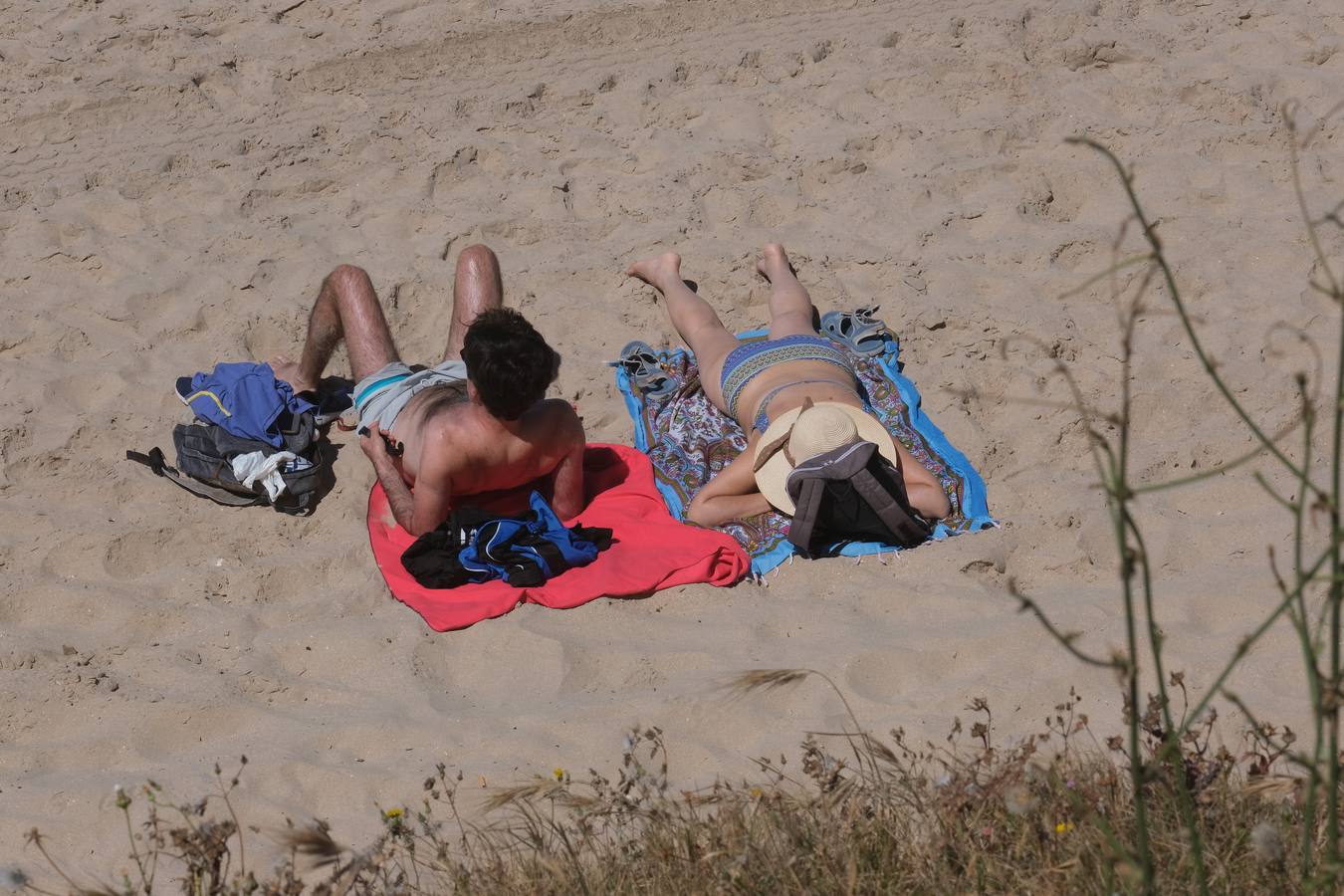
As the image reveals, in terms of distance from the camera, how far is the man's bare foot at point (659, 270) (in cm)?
568

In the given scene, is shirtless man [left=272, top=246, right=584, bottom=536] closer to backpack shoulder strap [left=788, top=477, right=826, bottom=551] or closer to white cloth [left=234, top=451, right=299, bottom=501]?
white cloth [left=234, top=451, right=299, bottom=501]

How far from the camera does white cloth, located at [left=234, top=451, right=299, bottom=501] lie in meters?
4.73

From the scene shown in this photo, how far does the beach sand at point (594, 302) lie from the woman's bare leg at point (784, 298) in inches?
6.8

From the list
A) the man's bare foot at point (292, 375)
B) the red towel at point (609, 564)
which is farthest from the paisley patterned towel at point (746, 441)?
the man's bare foot at point (292, 375)

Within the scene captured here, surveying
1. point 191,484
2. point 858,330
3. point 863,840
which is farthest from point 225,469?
point 863,840

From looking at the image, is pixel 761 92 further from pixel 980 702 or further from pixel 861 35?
pixel 980 702

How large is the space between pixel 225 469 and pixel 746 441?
79.3 inches

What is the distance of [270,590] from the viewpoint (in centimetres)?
442

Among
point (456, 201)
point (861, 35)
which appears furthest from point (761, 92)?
point (456, 201)

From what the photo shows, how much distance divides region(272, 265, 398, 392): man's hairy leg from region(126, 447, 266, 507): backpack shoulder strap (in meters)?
0.63

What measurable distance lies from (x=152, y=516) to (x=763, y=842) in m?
2.82

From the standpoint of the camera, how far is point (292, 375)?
17.4ft

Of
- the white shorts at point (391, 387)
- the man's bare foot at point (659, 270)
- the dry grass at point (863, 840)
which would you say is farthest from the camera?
the man's bare foot at point (659, 270)

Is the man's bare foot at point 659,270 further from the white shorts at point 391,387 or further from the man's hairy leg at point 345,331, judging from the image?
the man's hairy leg at point 345,331
